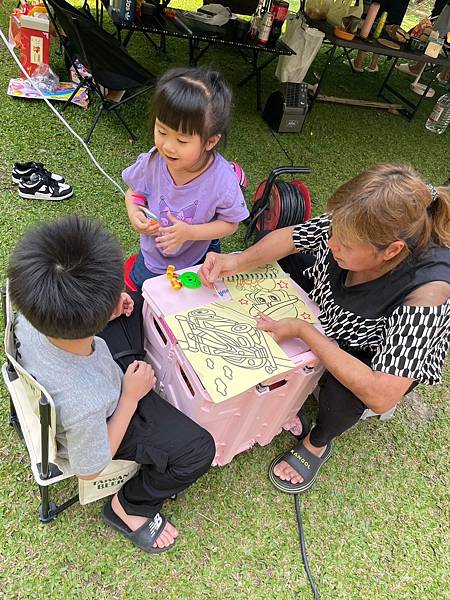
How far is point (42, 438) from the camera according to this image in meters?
1.04

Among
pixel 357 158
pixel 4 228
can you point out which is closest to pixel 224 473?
pixel 4 228

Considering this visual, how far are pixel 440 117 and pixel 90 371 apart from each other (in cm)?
513

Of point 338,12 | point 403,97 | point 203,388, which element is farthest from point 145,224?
point 403,97

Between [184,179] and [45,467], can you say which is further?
[184,179]

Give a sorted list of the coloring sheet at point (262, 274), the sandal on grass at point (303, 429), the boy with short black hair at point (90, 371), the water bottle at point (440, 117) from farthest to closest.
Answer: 1. the water bottle at point (440, 117)
2. the sandal on grass at point (303, 429)
3. the coloring sheet at point (262, 274)
4. the boy with short black hair at point (90, 371)

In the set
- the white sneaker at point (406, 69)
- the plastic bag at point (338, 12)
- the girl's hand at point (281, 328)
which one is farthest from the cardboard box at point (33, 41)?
the white sneaker at point (406, 69)

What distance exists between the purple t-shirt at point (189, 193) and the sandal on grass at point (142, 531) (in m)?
0.97

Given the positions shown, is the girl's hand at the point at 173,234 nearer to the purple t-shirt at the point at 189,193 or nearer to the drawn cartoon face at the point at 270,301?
the purple t-shirt at the point at 189,193

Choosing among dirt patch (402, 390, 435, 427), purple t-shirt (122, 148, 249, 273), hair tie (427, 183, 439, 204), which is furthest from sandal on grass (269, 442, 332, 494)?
hair tie (427, 183, 439, 204)

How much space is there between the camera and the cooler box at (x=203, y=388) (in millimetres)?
1345

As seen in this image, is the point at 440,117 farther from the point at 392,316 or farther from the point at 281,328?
the point at 281,328

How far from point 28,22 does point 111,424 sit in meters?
3.29

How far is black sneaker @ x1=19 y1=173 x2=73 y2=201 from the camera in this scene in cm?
255

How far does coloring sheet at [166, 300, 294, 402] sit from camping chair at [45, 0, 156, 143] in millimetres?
2207
